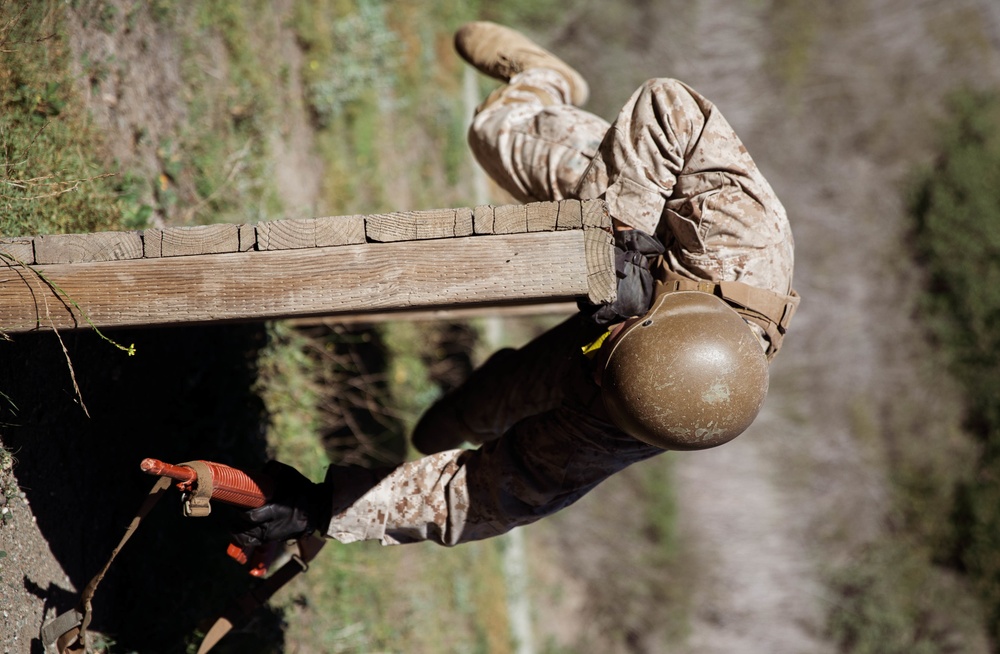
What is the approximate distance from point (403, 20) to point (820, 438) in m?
5.48

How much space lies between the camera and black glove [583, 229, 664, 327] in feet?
9.48

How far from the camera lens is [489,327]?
A: 8297mm

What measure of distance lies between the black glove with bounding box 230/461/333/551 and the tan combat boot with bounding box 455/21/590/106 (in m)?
2.09

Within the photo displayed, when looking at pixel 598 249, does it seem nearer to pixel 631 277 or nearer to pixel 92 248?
pixel 631 277

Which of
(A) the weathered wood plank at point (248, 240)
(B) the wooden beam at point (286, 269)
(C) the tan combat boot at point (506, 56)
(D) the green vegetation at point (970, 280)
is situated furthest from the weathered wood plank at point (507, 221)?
(D) the green vegetation at point (970, 280)

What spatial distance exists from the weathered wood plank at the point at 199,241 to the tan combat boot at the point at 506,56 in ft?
6.74

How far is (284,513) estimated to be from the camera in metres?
3.07

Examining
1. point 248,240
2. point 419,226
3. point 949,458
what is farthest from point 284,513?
point 949,458

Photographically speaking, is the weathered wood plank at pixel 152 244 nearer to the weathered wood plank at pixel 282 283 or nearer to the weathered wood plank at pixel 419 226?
the weathered wood plank at pixel 282 283

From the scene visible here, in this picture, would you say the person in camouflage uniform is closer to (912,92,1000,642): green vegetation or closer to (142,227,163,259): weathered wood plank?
(142,227,163,259): weathered wood plank

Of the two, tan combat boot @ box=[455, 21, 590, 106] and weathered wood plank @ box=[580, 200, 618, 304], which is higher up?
tan combat boot @ box=[455, 21, 590, 106]

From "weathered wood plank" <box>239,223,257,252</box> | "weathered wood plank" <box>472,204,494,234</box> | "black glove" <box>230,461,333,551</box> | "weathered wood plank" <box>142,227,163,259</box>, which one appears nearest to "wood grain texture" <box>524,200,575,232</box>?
"weathered wood plank" <box>472,204,494,234</box>

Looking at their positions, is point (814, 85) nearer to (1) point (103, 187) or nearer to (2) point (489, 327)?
(2) point (489, 327)

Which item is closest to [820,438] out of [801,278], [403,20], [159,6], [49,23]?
[801,278]
